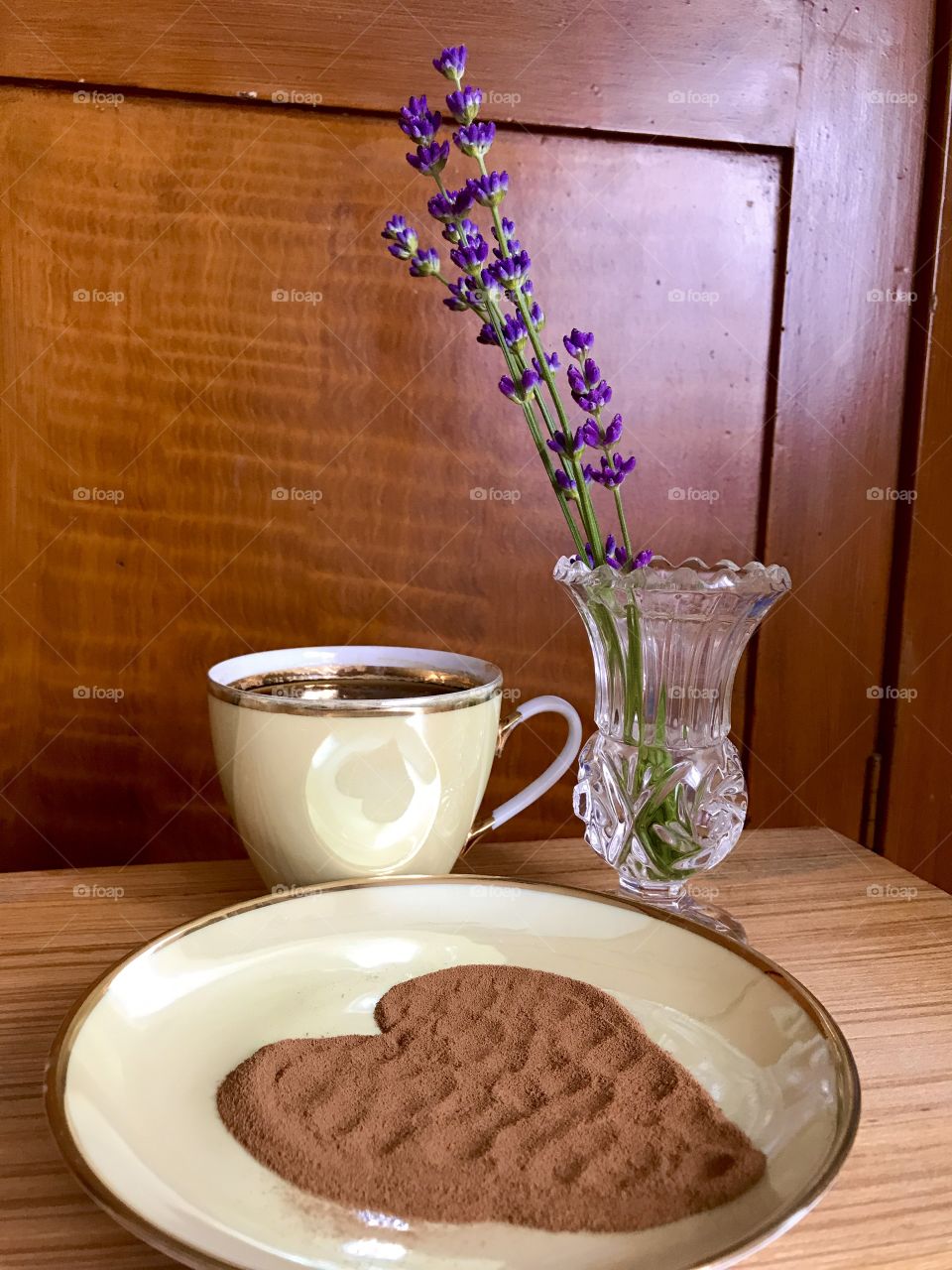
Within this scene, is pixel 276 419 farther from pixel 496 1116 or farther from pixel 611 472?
pixel 496 1116

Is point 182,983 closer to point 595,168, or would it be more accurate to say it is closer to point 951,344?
point 595,168

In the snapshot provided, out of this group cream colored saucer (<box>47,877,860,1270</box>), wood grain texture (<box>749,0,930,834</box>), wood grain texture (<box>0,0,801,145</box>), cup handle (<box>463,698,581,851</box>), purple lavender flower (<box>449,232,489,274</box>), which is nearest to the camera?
cream colored saucer (<box>47,877,860,1270</box>)

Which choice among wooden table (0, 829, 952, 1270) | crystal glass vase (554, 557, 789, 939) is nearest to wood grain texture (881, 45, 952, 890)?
wooden table (0, 829, 952, 1270)

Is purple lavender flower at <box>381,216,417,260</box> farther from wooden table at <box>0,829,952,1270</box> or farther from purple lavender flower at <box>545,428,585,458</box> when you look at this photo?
wooden table at <box>0,829,952,1270</box>

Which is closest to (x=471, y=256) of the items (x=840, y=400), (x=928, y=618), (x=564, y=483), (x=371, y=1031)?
(x=564, y=483)

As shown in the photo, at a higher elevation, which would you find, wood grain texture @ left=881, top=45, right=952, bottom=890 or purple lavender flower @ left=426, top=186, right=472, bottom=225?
purple lavender flower @ left=426, top=186, right=472, bottom=225

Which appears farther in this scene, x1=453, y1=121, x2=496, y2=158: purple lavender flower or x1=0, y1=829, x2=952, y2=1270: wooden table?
x1=453, y1=121, x2=496, y2=158: purple lavender flower

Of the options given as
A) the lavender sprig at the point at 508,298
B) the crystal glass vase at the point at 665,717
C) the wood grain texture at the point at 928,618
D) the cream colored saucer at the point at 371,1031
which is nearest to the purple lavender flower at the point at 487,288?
the lavender sprig at the point at 508,298

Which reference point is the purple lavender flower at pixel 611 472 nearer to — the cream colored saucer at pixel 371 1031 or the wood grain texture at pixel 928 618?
the cream colored saucer at pixel 371 1031
